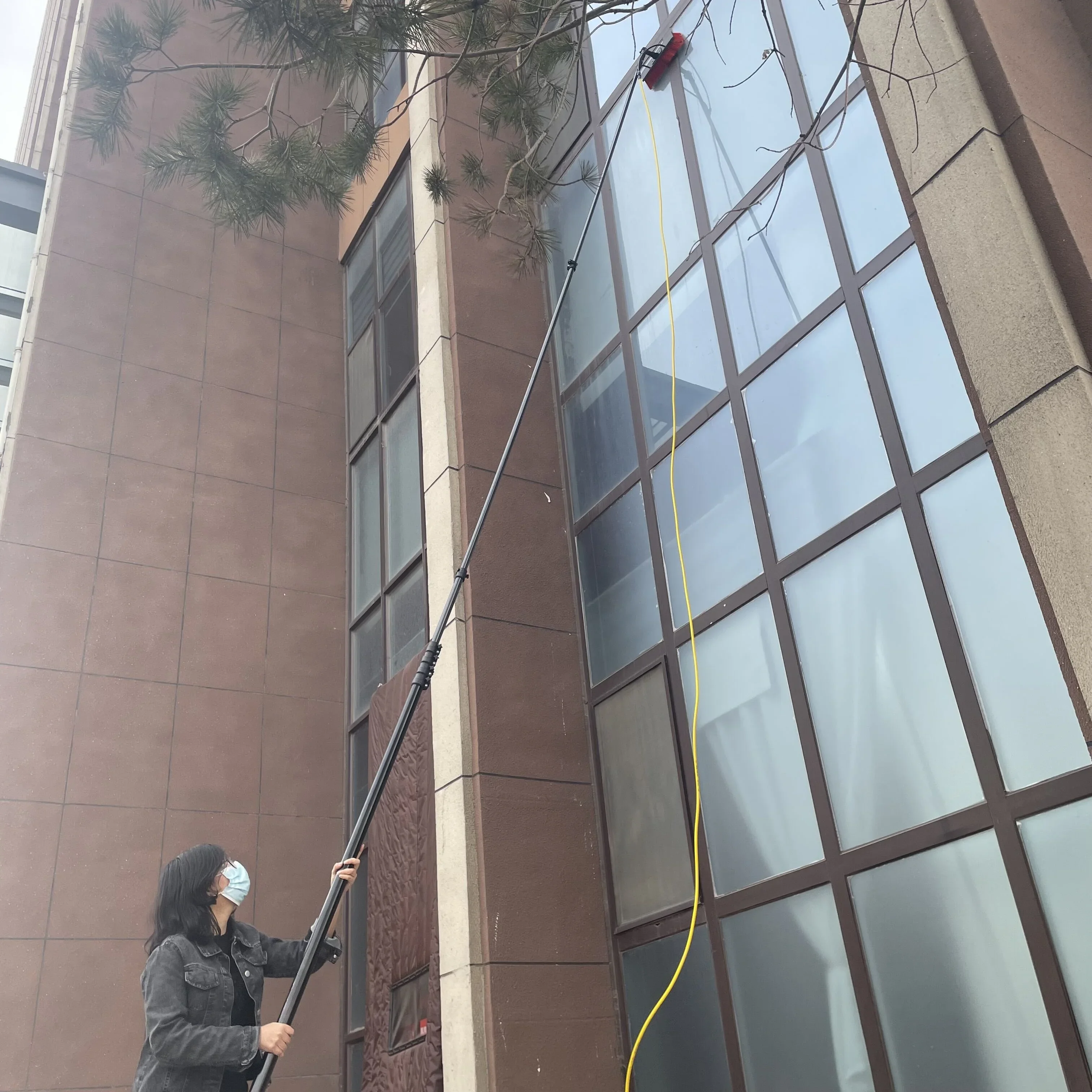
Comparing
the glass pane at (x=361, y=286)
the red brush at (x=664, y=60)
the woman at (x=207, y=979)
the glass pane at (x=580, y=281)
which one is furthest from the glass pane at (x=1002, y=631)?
the glass pane at (x=361, y=286)

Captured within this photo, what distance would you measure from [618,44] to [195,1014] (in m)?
8.47

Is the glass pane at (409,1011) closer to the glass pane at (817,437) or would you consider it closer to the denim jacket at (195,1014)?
the denim jacket at (195,1014)

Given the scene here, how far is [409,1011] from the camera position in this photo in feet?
25.2

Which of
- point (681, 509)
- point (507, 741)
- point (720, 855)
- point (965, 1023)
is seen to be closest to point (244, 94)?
point (681, 509)

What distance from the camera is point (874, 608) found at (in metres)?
5.83

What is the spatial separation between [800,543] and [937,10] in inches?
117

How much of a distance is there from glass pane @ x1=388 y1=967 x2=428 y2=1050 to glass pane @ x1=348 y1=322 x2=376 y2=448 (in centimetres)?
638

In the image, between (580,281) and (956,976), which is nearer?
(956,976)

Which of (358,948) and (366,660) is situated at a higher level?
(366,660)

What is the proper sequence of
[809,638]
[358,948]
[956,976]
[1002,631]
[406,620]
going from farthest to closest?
1. [406,620]
2. [358,948]
3. [809,638]
4. [1002,631]
5. [956,976]

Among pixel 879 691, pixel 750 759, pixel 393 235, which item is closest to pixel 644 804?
pixel 750 759

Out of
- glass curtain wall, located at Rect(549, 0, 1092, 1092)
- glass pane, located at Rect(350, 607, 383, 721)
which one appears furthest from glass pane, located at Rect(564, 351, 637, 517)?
glass pane, located at Rect(350, 607, 383, 721)

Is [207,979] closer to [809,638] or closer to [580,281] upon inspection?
[809,638]

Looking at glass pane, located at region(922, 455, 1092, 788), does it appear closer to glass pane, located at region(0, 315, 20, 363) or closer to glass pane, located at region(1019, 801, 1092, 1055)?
glass pane, located at region(1019, 801, 1092, 1055)
